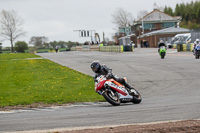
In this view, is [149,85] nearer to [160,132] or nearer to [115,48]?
[160,132]

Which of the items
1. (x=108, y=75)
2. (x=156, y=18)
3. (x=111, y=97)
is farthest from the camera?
(x=156, y=18)

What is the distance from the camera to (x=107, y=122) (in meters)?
7.71

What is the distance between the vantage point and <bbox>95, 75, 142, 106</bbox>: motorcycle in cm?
1074

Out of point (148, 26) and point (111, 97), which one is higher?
point (148, 26)

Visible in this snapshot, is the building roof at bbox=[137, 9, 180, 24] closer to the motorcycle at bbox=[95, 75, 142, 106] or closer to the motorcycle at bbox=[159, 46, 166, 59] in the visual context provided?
the motorcycle at bbox=[159, 46, 166, 59]

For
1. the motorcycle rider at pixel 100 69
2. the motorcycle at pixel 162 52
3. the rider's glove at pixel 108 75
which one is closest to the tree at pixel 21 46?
the motorcycle at pixel 162 52

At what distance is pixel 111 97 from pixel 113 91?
0.27m

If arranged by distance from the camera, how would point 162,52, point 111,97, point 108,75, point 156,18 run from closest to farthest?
point 111,97, point 108,75, point 162,52, point 156,18

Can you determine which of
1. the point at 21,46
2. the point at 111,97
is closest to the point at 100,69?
the point at 111,97

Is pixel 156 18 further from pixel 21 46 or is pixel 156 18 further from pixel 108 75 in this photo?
pixel 108 75

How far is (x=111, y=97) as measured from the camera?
35.4ft

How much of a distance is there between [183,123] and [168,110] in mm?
2081

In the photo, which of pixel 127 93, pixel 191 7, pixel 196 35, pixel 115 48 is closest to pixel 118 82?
pixel 127 93

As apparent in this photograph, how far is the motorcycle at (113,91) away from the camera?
10.7 m
